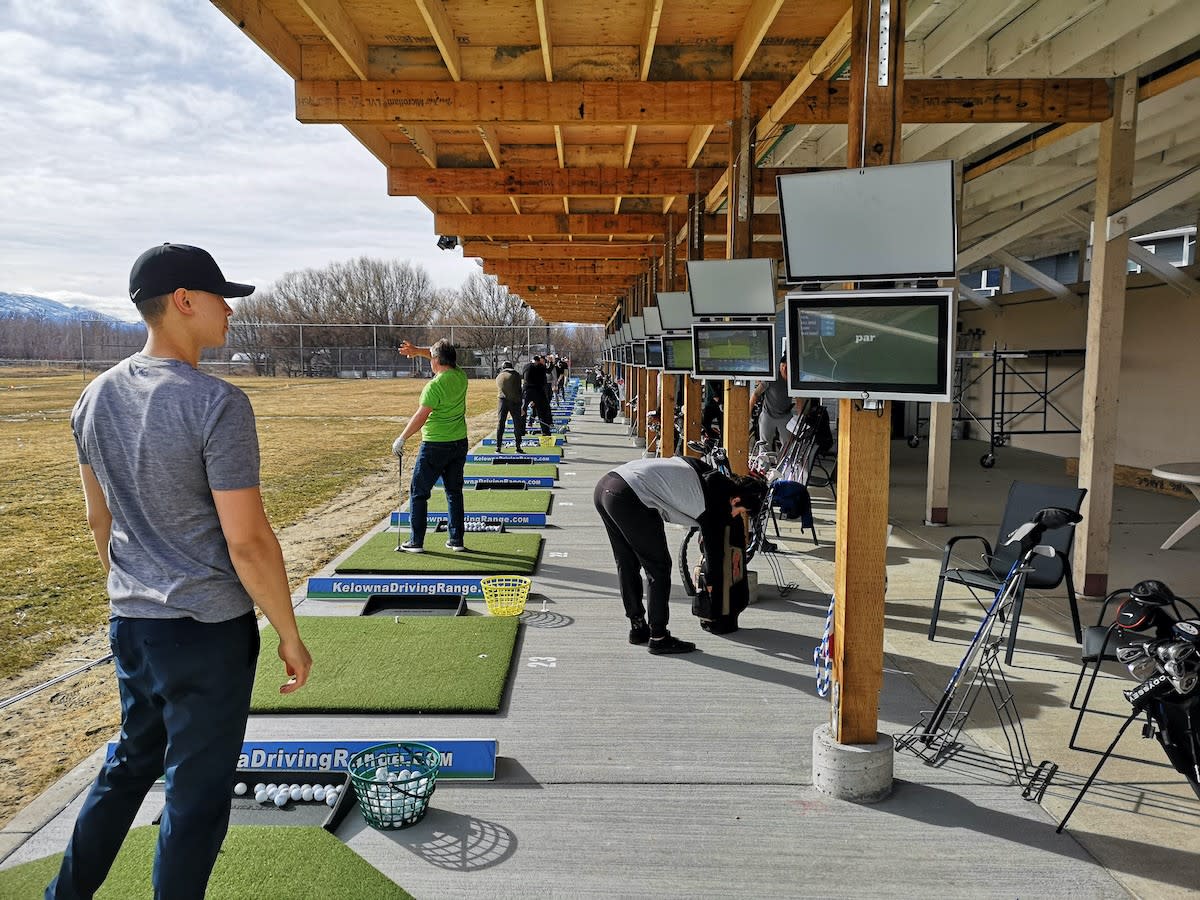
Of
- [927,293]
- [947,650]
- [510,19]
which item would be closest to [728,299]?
[510,19]

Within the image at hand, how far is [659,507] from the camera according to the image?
521 cm

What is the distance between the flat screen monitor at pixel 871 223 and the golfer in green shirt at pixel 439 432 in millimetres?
4185

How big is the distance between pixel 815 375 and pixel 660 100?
382 centimetres

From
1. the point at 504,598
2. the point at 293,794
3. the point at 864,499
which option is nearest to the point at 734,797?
the point at 864,499

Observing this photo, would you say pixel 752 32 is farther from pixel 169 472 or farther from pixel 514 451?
pixel 514 451

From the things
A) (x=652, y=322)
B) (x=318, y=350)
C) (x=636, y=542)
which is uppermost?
(x=318, y=350)

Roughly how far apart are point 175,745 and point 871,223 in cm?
297

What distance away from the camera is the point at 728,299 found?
666 cm

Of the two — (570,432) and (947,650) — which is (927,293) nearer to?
(947,650)

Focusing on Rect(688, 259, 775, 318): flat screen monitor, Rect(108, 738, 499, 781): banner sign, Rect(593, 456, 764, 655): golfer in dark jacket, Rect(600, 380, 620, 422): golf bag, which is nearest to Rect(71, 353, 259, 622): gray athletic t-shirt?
Rect(108, 738, 499, 781): banner sign

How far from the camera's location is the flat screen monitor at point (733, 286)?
21.0 ft

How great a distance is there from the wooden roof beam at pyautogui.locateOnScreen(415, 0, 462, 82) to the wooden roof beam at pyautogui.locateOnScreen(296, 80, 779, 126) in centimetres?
24

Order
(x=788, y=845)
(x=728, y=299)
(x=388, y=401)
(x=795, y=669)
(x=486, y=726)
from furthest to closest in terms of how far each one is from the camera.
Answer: (x=388, y=401)
(x=728, y=299)
(x=795, y=669)
(x=486, y=726)
(x=788, y=845)

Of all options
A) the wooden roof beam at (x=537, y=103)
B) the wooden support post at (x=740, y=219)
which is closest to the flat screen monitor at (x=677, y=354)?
the wooden support post at (x=740, y=219)
